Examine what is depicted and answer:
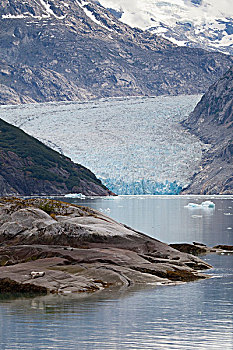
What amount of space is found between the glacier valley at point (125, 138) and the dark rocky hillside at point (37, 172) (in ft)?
6.39

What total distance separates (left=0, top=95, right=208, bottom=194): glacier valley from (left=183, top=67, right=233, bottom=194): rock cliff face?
3.41m

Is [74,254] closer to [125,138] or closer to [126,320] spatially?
[126,320]

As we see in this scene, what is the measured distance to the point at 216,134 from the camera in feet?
483

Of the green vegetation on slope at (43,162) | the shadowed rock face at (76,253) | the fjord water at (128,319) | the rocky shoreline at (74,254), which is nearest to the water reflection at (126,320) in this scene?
the fjord water at (128,319)

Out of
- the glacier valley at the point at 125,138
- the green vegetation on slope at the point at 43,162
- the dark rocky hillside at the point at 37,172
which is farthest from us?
the green vegetation on slope at the point at 43,162

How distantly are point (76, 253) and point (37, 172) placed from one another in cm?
8746

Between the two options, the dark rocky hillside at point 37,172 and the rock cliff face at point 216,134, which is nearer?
the dark rocky hillside at point 37,172

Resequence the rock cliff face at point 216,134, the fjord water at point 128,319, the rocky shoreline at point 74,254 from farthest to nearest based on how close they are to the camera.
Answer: the rock cliff face at point 216,134 < the rocky shoreline at point 74,254 < the fjord water at point 128,319

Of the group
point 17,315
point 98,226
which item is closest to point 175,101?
point 98,226

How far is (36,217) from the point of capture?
26281 millimetres

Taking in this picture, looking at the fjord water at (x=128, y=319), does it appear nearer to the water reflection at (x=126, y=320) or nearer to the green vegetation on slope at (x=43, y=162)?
the water reflection at (x=126, y=320)

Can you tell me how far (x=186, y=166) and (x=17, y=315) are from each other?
91634mm

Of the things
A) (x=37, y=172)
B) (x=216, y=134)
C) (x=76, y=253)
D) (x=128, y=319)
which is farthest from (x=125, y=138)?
(x=128, y=319)

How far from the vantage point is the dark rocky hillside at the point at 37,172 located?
10481 cm
